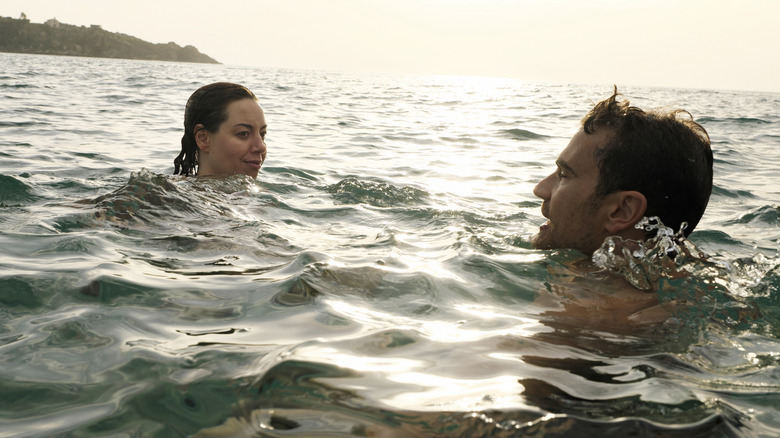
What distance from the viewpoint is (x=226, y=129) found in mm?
5828

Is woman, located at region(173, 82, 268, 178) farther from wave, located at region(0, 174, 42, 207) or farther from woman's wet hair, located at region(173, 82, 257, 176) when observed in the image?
wave, located at region(0, 174, 42, 207)

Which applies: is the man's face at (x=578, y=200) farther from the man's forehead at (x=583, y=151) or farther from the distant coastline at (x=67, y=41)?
the distant coastline at (x=67, y=41)

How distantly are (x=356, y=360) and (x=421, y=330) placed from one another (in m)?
0.47

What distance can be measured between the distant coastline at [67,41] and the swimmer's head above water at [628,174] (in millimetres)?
107012

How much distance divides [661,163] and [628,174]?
0.17 meters

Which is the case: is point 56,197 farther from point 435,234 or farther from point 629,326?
point 629,326

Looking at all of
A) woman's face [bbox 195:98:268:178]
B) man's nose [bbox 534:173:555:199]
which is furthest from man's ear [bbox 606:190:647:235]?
woman's face [bbox 195:98:268:178]

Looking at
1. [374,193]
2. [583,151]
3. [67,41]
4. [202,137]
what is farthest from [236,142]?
[67,41]

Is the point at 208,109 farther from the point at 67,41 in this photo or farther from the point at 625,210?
the point at 67,41

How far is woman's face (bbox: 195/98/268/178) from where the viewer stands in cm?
582

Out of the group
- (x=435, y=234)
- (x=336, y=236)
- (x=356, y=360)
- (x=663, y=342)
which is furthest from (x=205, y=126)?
(x=663, y=342)

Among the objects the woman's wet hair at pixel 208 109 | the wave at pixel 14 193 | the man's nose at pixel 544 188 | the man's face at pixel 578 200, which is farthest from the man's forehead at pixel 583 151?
the wave at pixel 14 193

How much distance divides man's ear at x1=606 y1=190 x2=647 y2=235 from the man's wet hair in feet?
0.14

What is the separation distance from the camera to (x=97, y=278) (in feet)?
10.1
